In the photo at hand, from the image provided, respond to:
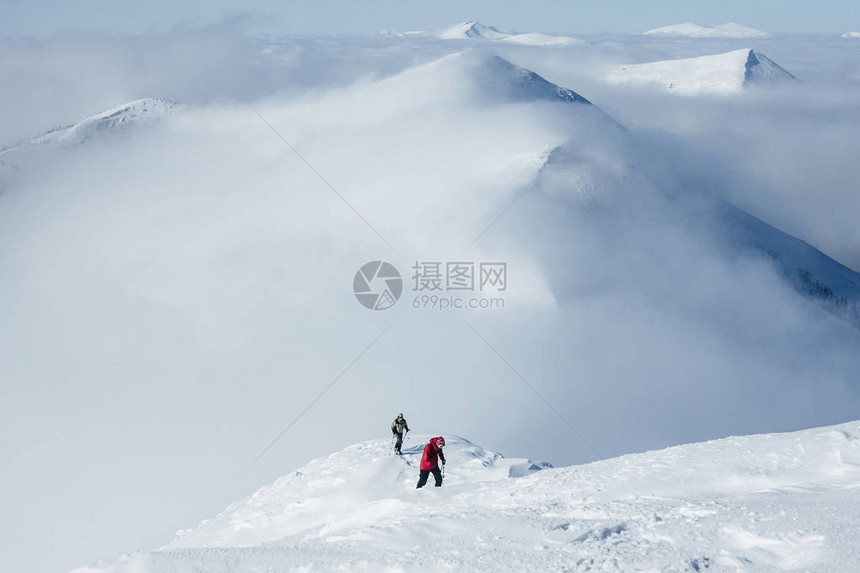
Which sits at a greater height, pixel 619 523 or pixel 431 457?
pixel 619 523

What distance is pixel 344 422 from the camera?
63344 mm

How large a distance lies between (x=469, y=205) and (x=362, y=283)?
931 inches

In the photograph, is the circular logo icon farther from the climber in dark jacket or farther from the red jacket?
the red jacket

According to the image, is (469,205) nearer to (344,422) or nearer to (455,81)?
(344,422)

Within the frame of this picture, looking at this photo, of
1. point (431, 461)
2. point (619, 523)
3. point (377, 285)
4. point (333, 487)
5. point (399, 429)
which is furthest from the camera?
point (377, 285)

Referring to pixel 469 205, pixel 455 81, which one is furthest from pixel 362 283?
pixel 455 81

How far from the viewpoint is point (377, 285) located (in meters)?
102

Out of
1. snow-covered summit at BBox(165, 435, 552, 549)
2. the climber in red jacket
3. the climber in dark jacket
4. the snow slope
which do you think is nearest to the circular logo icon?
snow-covered summit at BBox(165, 435, 552, 549)

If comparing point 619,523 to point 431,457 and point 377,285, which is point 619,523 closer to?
point 431,457

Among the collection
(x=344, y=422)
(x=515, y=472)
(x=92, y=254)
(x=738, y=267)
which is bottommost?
(x=738, y=267)

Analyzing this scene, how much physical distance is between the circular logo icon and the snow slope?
76351 mm

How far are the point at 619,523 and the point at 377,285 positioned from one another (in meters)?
90.4

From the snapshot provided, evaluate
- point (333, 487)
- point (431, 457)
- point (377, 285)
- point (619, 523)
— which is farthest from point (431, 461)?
point (377, 285)

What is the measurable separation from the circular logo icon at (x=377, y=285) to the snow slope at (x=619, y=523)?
250 ft
